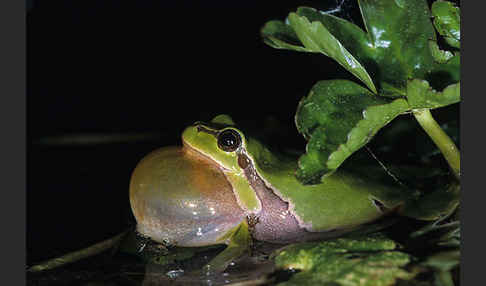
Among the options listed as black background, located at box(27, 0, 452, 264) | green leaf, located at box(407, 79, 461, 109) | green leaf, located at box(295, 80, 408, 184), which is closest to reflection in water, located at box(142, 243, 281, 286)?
green leaf, located at box(295, 80, 408, 184)

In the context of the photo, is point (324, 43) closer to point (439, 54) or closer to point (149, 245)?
point (439, 54)

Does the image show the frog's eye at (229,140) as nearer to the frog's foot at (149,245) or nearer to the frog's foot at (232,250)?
the frog's foot at (232,250)

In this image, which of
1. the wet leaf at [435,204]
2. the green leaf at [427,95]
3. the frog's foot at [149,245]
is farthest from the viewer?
the frog's foot at [149,245]

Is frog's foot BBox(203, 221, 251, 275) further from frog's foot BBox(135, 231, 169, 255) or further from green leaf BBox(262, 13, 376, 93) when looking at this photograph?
green leaf BBox(262, 13, 376, 93)

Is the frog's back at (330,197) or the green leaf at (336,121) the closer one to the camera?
the green leaf at (336,121)

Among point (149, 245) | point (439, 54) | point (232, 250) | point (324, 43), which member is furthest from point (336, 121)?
point (149, 245)

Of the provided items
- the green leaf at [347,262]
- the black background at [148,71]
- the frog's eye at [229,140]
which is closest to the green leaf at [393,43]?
the frog's eye at [229,140]
